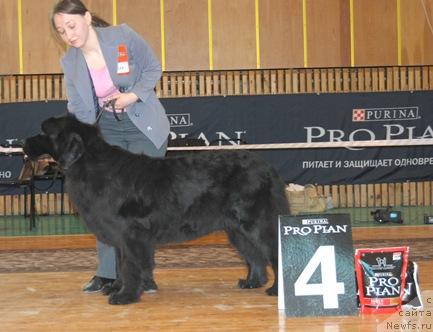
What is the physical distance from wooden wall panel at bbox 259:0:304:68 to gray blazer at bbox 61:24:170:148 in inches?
314

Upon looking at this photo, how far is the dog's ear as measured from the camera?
12.3ft

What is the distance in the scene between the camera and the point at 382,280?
3357mm

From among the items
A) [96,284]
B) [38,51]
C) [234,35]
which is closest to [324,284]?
[96,284]

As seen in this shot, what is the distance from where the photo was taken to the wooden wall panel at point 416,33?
469 inches

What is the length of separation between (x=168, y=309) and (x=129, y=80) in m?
1.48

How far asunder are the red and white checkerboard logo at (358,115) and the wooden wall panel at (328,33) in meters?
1.41

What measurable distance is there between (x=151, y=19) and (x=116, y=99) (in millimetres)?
8182

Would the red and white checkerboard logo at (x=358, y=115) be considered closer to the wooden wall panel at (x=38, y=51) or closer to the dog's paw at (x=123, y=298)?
the wooden wall panel at (x=38, y=51)

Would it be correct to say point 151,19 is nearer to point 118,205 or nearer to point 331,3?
point 331,3

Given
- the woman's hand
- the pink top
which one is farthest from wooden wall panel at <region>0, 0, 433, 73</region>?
the woman's hand

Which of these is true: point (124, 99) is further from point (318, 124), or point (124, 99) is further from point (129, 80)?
point (318, 124)

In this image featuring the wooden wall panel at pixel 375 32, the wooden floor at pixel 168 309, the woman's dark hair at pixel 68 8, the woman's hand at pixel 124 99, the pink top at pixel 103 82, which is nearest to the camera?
the wooden floor at pixel 168 309

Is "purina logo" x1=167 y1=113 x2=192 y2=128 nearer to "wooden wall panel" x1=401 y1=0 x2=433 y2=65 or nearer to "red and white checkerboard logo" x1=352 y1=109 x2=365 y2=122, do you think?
"red and white checkerboard logo" x1=352 y1=109 x2=365 y2=122

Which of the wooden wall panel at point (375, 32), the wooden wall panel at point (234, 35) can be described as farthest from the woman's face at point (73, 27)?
the wooden wall panel at point (375, 32)
